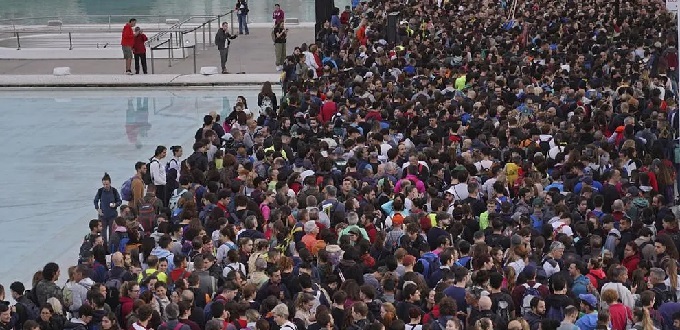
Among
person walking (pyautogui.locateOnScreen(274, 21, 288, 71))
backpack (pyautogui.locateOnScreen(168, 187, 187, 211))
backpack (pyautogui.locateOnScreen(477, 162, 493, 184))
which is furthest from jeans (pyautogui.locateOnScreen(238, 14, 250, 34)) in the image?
backpack (pyautogui.locateOnScreen(168, 187, 187, 211))

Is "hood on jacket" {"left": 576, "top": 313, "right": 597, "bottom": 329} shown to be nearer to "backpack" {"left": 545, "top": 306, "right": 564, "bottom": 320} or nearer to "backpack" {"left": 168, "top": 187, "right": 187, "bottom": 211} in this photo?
"backpack" {"left": 545, "top": 306, "right": 564, "bottom": 320}

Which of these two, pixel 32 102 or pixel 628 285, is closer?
pixel 628 285

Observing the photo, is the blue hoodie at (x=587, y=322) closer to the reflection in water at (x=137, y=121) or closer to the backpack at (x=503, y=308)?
the backpack at (x=503, y=308)

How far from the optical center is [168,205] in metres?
18.8

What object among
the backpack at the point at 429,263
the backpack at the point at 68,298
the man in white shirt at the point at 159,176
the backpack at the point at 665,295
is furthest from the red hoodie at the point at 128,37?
the backpack at the point at 665,295

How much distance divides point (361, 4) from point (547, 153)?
2214cm

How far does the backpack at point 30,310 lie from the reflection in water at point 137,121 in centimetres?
1328

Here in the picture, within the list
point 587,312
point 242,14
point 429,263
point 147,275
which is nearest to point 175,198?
point 147,275

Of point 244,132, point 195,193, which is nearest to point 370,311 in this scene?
point 195,193

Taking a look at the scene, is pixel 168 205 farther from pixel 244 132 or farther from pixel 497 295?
pixel 497 295

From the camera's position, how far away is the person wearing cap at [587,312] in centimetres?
1247

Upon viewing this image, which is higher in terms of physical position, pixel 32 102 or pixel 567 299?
pixel 567 299

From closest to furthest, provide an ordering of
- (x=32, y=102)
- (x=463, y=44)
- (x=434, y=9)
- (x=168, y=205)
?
1. (x=168, y=205)
2. (x=463, y=44)
3. (x=32, y=102)
4. (x=434, y=9)

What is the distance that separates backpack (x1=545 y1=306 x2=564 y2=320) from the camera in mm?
12828
